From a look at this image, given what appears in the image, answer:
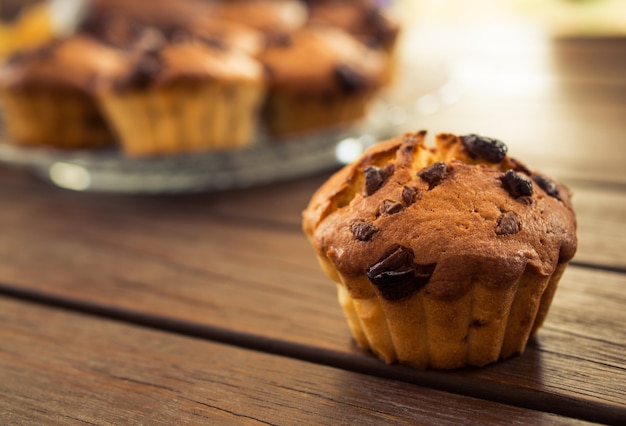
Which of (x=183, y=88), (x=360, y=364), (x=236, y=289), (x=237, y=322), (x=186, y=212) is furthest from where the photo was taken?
(x=183, y=88)

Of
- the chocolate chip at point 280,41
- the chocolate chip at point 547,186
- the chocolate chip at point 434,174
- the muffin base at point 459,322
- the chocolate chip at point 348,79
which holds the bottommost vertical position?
the muffin base at point 459,322

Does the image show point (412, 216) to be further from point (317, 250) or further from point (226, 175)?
point (226, 175)

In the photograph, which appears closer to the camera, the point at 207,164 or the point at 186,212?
the point at 186,212

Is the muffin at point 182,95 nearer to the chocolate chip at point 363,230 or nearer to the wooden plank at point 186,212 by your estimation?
the wooden plank at point 186,212

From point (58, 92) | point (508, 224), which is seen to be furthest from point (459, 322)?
point (58, 92)

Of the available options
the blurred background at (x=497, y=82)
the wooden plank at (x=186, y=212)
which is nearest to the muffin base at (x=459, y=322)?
the wooden plank at (x=186, y=212)

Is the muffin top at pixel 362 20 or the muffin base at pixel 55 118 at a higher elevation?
the muffin top at pixel 362 20

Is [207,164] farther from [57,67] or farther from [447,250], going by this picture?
[447,250]
